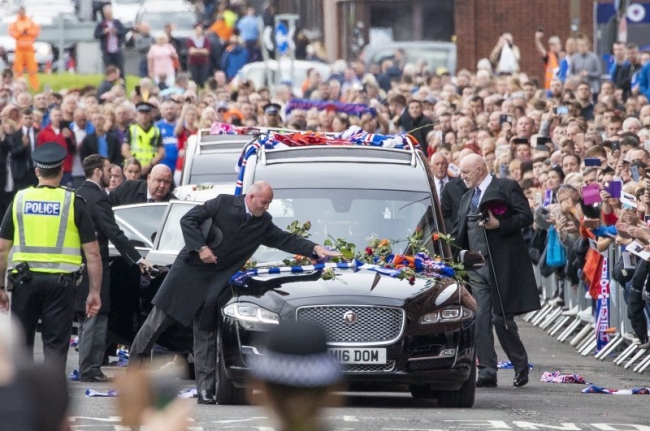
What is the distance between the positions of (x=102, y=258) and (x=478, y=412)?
3615mm

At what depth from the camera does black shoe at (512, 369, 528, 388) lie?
1501 centimetres

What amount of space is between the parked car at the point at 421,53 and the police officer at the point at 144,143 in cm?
1680

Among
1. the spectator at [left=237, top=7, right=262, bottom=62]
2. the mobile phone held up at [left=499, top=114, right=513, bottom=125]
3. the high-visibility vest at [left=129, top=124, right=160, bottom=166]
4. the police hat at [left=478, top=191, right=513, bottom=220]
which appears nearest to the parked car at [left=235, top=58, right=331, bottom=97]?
the spectator at [left=237, top=7, right=262, bottom=62]

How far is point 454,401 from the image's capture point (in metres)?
13.4

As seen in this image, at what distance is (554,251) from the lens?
19812mm

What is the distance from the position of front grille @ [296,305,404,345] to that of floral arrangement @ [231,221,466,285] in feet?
1.41

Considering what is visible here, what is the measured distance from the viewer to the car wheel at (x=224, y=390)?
1298 cm

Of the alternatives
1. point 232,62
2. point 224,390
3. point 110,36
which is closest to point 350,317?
point 224,390

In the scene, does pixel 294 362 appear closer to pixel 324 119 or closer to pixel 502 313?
pixel 502 313

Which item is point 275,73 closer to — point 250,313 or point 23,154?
point 23,154

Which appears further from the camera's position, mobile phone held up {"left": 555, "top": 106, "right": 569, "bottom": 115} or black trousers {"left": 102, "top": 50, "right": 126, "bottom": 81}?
black trousers {"left": 102, "top": 50, "right": 126, "bottom": 81}

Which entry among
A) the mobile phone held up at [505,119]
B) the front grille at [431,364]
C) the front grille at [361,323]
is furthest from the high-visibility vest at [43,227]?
the mobile phone held up at [505,119]

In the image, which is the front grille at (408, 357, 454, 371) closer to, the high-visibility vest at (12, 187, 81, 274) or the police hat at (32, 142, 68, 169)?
the high-visibility vest at (12, 187, 81, 274)

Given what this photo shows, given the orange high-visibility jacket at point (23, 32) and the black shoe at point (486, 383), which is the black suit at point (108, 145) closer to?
the black shoe at point (486, 383)
